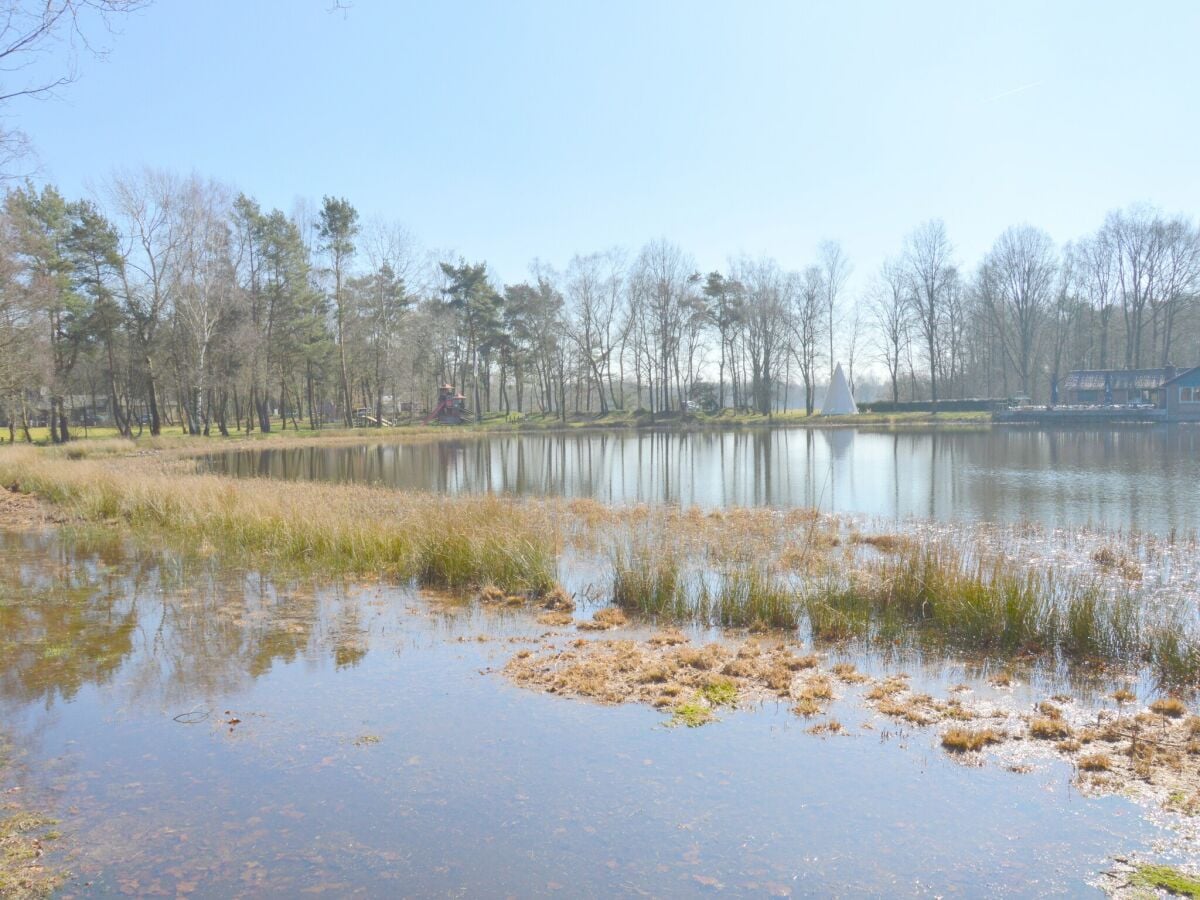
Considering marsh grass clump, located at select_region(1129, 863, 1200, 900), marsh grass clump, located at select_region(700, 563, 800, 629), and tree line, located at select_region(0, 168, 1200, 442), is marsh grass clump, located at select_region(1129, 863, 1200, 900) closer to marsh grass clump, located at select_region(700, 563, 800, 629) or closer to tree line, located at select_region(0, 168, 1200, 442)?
marsh grass clump, located at select_region(700, 563, 800, 629)

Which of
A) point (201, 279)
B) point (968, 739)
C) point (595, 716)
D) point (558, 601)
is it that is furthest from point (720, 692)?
point (201, 279)

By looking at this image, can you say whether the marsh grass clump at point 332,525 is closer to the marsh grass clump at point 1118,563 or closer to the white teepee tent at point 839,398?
the marsh grass clump at point 1118,563

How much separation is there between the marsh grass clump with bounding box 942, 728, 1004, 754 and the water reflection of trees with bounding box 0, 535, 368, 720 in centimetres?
468

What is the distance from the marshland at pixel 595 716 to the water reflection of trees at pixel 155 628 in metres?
0.05

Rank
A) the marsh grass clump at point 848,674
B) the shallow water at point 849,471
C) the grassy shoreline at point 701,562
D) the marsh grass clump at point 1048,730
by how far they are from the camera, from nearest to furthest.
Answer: the marsh grass clump at point 1048,730, the marsh grass clump at point 848,674, the grassy shoreline at point 701,562, the shallow water at point 849,471

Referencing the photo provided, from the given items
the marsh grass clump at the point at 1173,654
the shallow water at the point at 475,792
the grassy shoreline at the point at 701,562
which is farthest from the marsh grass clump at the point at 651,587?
the marsh grass clump at the point at 1173,654

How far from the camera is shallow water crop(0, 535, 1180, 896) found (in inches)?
145

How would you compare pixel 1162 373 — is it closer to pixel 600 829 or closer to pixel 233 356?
pixel 233 356

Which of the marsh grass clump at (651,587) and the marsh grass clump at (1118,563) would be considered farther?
the marsh grass clump at (1118,563)

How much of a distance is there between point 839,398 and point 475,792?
2373 inches

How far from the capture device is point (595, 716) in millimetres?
5629

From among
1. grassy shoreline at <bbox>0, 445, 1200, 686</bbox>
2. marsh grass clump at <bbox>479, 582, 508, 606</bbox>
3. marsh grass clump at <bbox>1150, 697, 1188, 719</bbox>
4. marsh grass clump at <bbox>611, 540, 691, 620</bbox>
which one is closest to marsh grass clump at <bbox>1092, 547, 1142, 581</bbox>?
grassy shoreline at <bbox>0, 445, 1200, 686</bbox>

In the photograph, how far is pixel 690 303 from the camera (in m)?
62.0

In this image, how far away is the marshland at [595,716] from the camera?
12.5ft
